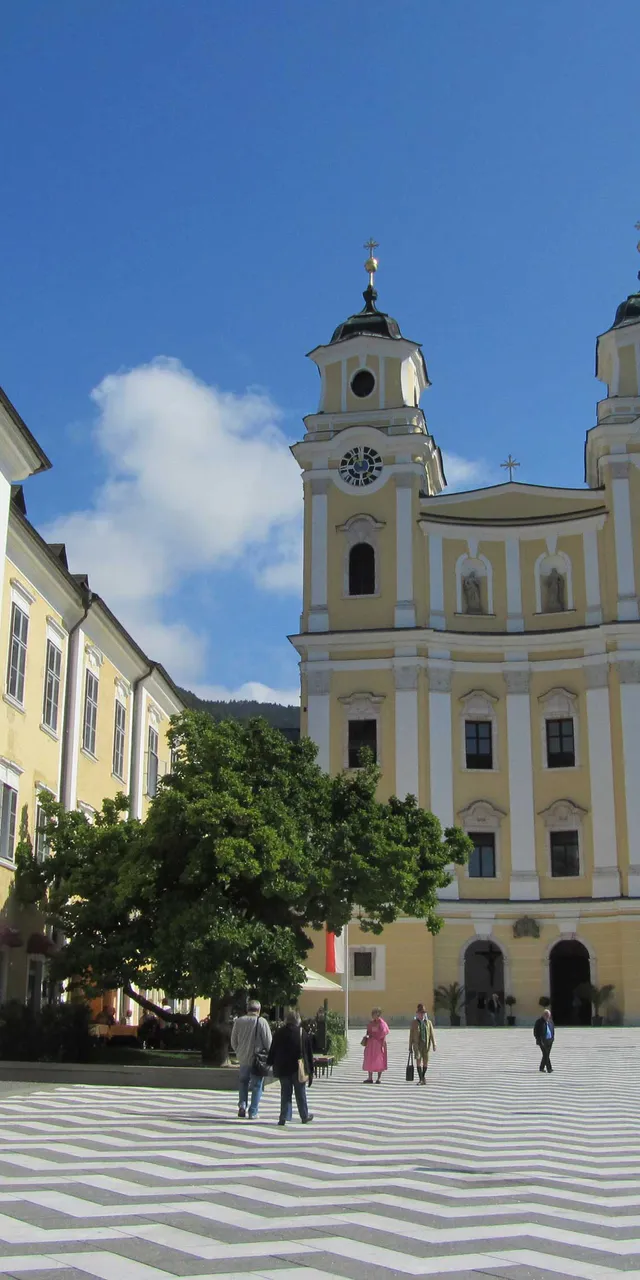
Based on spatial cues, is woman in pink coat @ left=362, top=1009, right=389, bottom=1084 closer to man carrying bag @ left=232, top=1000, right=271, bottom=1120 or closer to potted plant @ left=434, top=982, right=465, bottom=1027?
man carrying bag @ left=232, top=1000, right=271, bottom=1120

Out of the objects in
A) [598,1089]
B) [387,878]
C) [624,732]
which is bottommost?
[598,1089]

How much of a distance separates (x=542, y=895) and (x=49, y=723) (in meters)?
26.8

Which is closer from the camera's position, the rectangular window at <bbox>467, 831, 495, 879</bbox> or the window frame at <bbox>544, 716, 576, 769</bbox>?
the rectangular window at <bbox>467, 831, 495, 879</bbox>

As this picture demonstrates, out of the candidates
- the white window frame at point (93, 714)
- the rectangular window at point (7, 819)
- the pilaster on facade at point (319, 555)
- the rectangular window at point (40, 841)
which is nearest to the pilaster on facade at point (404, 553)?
the pilaster on facade at point (319, 555)

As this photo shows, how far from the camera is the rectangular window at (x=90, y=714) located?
29328 millimetres

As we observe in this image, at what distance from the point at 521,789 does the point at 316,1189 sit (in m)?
39.9

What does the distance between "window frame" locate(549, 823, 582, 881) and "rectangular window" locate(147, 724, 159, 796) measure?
17924 millimetres

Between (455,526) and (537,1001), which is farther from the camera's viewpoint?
(455,526)

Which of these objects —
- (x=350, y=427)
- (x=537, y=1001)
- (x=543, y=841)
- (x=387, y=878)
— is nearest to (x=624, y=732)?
(x=543, y=841)

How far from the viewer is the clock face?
5238 cm

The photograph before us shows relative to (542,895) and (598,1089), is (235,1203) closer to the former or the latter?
(598,1089)

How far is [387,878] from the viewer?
2489cm

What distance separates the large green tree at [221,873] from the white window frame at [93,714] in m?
3.25

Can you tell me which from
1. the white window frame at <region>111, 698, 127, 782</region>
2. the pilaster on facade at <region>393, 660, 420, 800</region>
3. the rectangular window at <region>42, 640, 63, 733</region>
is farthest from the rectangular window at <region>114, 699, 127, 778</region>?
the pilaster on facade at <region>393, 660, 420, 800</region>
